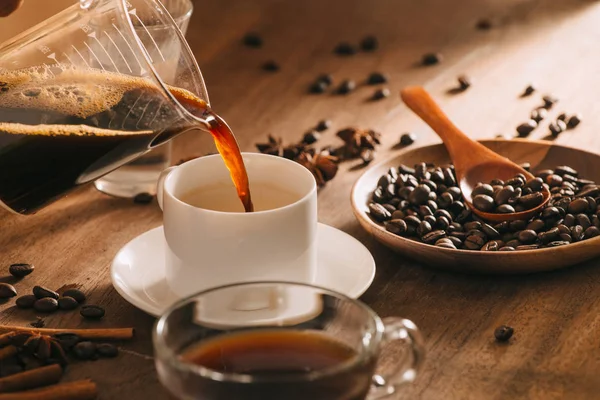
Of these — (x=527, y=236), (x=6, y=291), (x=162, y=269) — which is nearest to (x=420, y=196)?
(x=527, y=236)

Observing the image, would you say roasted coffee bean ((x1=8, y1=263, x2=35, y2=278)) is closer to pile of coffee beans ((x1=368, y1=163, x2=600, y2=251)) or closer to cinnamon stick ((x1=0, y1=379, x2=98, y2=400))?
cinnamon stick ((x1=0, y1=379, x2=98, y2=400))

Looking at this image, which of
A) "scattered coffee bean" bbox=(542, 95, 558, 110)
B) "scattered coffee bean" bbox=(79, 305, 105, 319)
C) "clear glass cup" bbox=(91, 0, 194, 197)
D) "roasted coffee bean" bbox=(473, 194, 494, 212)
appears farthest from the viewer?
"scattered coffee bean" bbox=(542, 95, 558, 110)

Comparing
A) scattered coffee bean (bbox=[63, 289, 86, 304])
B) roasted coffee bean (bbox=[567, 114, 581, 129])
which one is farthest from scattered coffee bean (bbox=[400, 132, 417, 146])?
scattered coffee bean (bbox=[63, 289, 86, 304])

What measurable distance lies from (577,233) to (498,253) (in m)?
0.16

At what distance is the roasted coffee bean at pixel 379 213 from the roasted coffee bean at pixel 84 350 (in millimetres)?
532

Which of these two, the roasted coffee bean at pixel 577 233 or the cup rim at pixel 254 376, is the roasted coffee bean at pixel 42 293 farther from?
the roasted coffee bean at pixel 577 233

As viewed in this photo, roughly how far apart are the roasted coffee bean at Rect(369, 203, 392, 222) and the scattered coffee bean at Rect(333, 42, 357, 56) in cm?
103

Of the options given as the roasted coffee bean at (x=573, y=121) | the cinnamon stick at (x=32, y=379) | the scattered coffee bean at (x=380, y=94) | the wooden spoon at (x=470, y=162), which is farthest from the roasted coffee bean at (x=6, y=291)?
the roasted coffee bean at (x=573, y=121)

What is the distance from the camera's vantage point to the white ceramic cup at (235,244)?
3.90ft

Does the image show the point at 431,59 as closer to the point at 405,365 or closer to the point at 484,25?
the point at 484,25

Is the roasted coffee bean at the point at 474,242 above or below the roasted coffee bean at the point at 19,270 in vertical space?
A: below

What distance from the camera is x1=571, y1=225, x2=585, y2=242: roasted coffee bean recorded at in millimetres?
1422

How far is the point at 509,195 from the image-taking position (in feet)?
5.02

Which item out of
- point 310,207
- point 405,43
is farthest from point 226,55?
point 310,207
